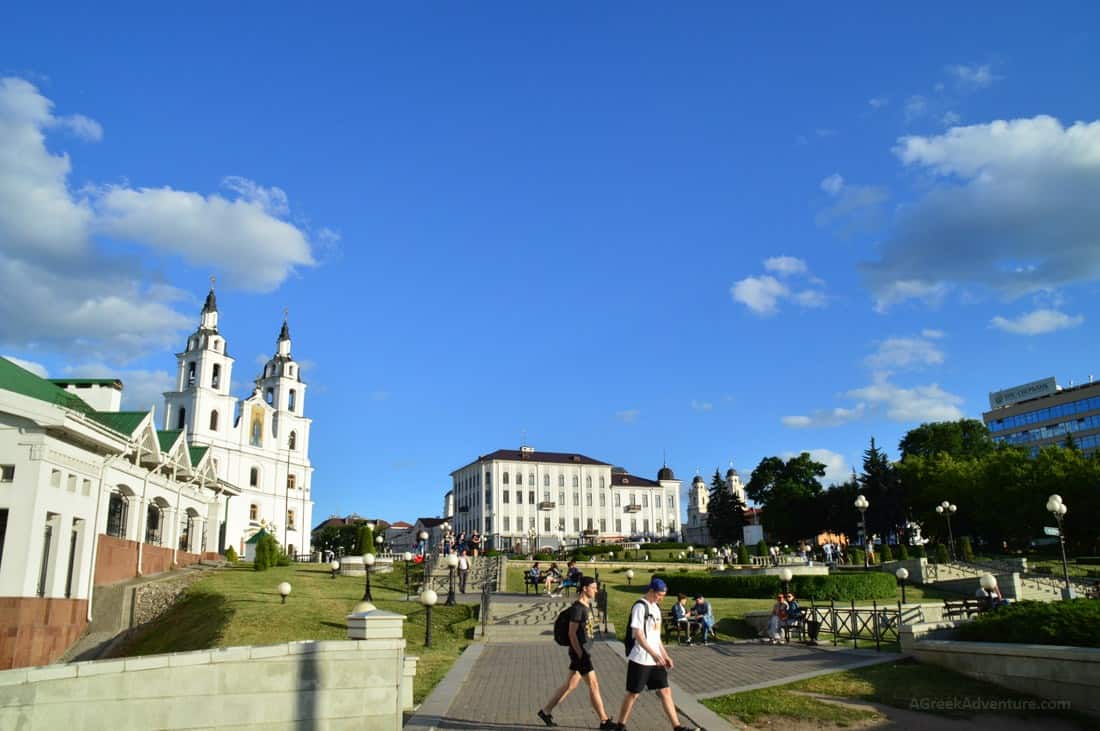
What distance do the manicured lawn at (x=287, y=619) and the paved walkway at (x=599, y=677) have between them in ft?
3.12

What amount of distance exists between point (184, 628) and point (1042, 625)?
23.9m

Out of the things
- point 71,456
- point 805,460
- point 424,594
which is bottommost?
point 424,594

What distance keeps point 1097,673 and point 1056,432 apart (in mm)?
98257

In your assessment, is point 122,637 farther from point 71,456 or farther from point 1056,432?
point 1056,432

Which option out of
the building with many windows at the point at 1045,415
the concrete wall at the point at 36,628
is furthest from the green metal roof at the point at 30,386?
the building with many windows at the point at 1045,415

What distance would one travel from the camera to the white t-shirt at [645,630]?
350 inches

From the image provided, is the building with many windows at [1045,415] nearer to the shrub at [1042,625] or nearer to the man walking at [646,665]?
the shrub at [1042,625]

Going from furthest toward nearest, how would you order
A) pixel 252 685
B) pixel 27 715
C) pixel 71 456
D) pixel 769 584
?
pixel 769 584, pixel 71 456, pixel 252 685, pixel 27 715

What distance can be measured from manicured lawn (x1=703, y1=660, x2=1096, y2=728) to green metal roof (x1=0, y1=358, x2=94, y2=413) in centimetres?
2410

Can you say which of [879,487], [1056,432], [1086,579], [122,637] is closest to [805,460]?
[879,487]

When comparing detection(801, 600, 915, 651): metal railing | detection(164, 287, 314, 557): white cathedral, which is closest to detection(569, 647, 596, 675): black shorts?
detection(801, 600, 915, 651): metal railing

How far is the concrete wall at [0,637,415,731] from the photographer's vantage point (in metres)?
8.87

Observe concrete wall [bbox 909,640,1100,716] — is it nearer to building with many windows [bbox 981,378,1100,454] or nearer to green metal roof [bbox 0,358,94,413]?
green metal roof [bbox 0,358,94,413]

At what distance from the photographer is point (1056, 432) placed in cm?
9294
